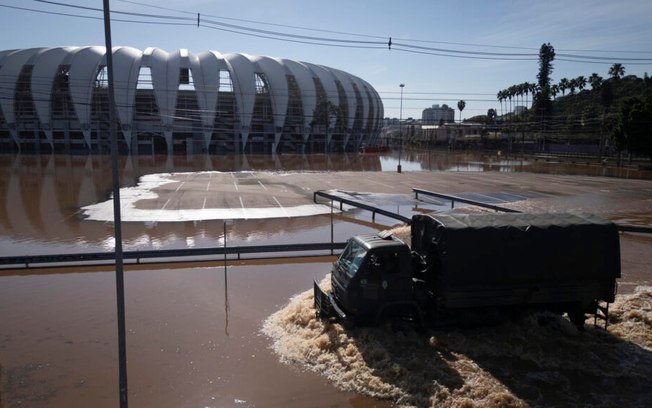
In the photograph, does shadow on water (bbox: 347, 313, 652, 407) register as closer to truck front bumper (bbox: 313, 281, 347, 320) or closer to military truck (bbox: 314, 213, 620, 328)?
military truck (bbox: 314, 213, 620, 328)

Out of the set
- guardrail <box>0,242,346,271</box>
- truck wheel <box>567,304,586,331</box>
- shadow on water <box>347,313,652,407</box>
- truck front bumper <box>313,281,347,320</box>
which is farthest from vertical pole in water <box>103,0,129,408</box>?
guardrail <box>0,242,346,271</box>

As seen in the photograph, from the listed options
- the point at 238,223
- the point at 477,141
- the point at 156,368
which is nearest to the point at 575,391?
the point at 156,368

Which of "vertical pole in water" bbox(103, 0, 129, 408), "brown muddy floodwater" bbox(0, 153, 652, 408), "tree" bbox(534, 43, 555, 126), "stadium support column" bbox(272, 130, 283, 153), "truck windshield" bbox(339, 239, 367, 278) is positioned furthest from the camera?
"tree" bbox(534, 43, 555, 126)

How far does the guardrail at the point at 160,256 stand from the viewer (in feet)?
45.0

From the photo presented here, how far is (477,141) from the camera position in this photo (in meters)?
112

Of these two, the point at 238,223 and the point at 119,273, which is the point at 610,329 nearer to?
the point at 119,273

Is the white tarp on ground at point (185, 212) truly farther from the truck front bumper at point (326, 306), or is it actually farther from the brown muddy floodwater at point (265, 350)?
the truck front bumper at point (326, 306)

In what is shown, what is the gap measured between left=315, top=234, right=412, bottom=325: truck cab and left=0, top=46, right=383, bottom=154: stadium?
70589 millimetres

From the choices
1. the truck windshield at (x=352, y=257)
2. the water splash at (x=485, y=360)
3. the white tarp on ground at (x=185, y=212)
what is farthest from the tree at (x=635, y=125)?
the truck windshield at (x=352, y=257)

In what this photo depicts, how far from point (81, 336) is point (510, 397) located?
26.5 ft

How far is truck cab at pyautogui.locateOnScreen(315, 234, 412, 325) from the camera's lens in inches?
336

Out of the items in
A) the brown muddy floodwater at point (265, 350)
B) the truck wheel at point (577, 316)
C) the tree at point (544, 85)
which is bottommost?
the brown muddy floodwater at point (265, 350)

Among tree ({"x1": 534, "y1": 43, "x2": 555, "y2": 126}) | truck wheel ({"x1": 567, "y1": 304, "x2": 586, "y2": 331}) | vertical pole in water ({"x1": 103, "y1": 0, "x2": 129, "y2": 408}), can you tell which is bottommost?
truck wheel ({"x1": 567, "y1": 304, "x2": 586, "y2": 331})

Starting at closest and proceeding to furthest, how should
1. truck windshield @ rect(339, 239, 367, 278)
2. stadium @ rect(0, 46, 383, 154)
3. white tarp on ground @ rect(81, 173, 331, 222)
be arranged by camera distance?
1. truck windshield @ rect(339, 239, 367, 278)
2. white tarp on ground @ rect(81, 173, 331, 222)
3. stadium @ rect(0, 46, 383, 154)
